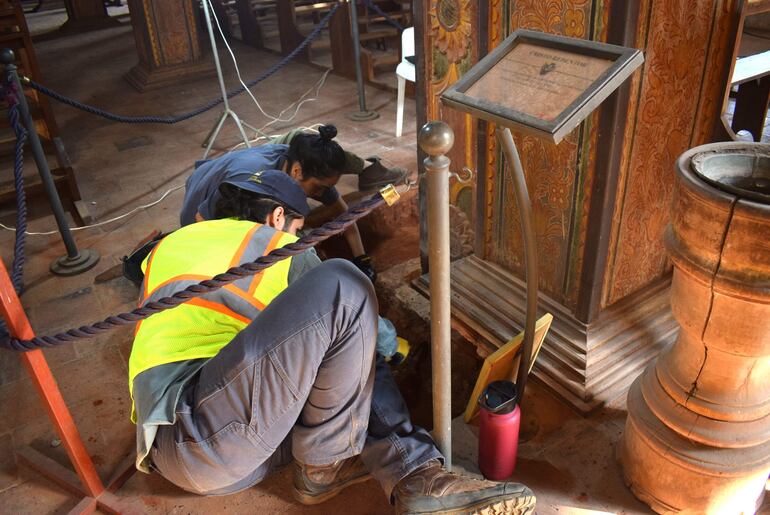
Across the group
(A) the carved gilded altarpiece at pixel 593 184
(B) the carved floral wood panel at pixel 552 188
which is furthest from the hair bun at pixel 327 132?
(B) the carved floral wood panel at pixel 552 188

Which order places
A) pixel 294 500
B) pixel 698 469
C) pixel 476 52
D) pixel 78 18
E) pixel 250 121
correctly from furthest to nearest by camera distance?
pixel 78 18, pixel 250 121, pixel 476 52, pixel 294 500, pixel 698 469

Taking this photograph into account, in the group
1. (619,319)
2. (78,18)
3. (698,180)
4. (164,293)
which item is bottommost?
(78,18)

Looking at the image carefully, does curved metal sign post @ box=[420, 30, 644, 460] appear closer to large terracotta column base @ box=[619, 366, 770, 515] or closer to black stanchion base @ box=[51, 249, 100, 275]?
large terracotta column base @ box=[619, 366, 770, 515]

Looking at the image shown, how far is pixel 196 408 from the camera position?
188cm

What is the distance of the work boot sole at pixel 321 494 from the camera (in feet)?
7.20

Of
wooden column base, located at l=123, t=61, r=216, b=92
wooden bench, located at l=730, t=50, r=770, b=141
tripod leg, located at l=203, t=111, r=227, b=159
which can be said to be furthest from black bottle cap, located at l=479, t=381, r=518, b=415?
wooden column base, located at l=123, t=61, r=216, b=92

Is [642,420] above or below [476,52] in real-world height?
below

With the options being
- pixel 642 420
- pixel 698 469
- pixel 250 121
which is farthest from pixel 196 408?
pixel 250 121

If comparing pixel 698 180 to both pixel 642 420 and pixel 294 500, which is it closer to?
pixel 642 420

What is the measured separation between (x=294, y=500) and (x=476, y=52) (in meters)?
1.78

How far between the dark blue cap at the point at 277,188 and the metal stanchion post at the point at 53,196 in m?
1.24

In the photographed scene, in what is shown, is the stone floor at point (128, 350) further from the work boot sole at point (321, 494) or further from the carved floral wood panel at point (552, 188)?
the carved floral wood panel at point (552, 188)

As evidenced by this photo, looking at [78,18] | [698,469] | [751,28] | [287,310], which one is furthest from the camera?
[78,18]

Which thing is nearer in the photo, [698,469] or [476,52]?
[698,469]
